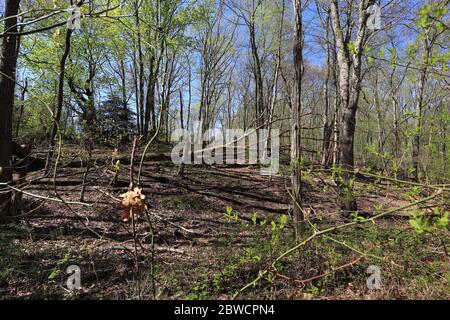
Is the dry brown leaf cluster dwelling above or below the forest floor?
above

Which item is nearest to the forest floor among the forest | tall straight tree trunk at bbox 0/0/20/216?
the forest

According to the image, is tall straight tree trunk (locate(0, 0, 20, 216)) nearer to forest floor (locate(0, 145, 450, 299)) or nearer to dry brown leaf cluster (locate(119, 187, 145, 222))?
forest floor (locate(0, 145, 450, 299))

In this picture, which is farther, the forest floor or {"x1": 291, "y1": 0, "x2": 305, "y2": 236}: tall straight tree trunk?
{"x1": 291, "y1": 0, "x2": 305, "y2": 236}: tall straight tree trunk

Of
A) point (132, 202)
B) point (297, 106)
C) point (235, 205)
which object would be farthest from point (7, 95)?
point (235, 205)

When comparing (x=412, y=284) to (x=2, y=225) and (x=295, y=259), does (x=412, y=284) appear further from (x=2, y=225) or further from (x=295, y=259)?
(x=2, y=225)

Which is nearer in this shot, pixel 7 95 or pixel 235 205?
pixel 7 95

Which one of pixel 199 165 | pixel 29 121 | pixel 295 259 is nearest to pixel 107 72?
pixel 29 121

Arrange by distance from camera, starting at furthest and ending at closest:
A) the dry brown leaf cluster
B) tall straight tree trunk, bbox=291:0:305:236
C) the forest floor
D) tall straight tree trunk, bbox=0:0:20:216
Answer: tall straight tree trunk, bbox=0:0:20:216
tall straight tree trunk, bbox=291:0:305:236
the forest floor
the dry brown leaf cluster

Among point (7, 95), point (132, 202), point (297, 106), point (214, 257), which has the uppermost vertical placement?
point (7, 95)

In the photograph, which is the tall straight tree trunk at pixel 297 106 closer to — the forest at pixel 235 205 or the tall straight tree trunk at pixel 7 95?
the forest at pixel 235 205

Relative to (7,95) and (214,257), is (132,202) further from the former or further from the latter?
(7,95)

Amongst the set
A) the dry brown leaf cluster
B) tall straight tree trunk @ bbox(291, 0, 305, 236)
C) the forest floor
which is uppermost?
tall straight tree trunk @ bbox(291, 0, 305, 236)

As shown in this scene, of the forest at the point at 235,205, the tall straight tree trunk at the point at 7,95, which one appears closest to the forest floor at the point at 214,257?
the forest at the point at 235,205
